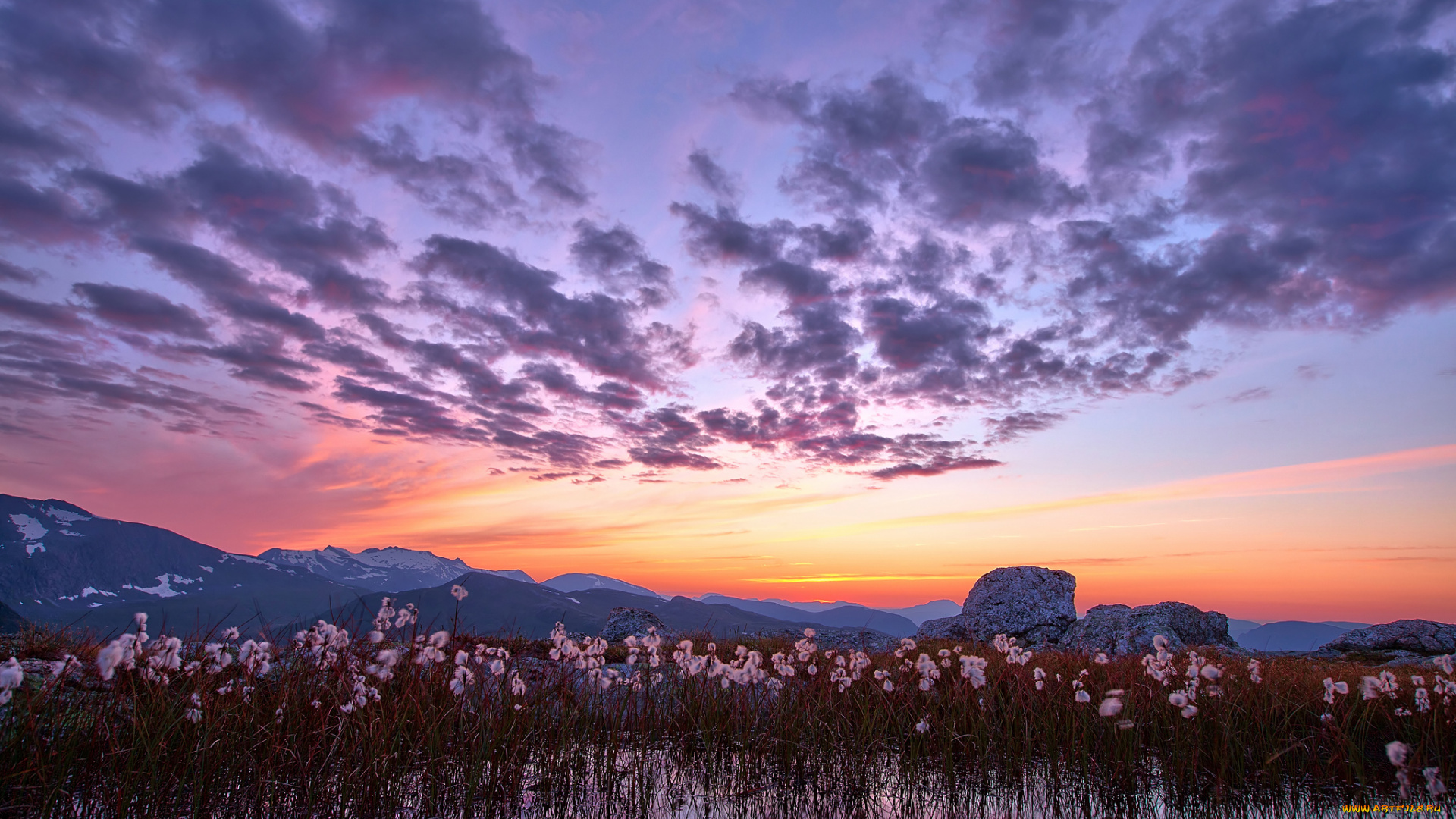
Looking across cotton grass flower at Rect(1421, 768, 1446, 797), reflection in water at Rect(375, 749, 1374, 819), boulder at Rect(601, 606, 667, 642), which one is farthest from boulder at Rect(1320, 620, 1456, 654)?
cotton grass flower at Rect(1421, 768, 1446, 797)

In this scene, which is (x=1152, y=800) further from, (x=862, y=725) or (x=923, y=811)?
(x=862, y=725)

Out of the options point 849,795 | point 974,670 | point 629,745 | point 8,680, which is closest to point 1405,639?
point 974,670

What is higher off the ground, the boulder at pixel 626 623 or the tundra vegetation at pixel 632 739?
the tundra vegetation at pixel 632 739

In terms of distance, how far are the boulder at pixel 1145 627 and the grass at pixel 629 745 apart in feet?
37.4

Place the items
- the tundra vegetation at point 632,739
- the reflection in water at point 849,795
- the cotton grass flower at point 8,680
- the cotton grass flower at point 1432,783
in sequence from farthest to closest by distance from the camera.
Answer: the reflection in water at point 849,795, the tundra vegetation at point 632,739, the cotton grass flower at point 8,680, the cotton grass flower at point 1432,783

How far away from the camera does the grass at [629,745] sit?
18.6 ft

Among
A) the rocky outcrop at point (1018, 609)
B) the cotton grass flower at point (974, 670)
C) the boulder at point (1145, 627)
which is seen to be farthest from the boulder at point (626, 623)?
the cotton grass flower at point (974, 670)

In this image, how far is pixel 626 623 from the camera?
2438 centimetres

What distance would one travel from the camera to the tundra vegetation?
566cm

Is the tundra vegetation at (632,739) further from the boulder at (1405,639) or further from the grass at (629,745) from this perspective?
the boulder at (1405,639)

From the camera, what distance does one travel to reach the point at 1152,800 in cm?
651

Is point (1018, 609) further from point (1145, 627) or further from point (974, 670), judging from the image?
point (974, 670)

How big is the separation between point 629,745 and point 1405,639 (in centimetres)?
2991

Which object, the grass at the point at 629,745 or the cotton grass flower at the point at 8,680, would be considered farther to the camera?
the grass at the point at 629,745
